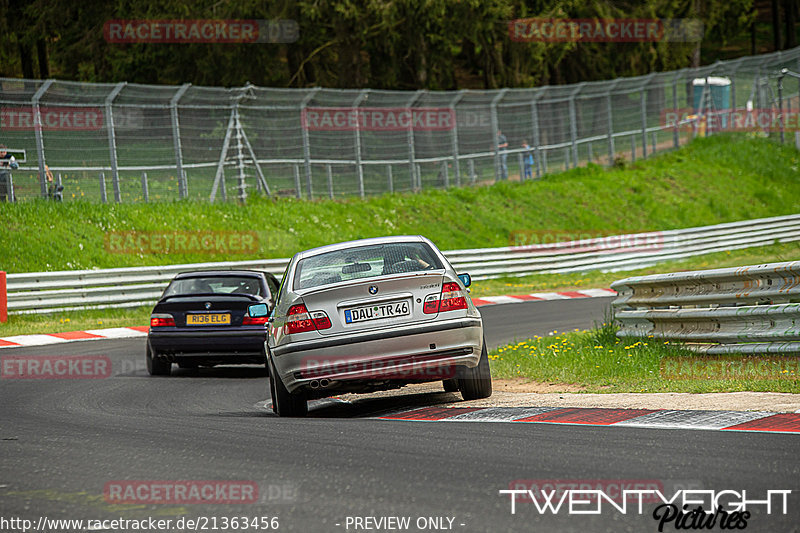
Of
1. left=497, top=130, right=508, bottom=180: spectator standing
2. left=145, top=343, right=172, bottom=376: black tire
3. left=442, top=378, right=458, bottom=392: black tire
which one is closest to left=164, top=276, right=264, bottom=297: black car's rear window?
left=145, top=343, right=172, bottom=376: black tire

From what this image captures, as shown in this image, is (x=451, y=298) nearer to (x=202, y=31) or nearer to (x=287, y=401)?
(x=287, y=401)

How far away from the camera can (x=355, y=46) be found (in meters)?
38.9

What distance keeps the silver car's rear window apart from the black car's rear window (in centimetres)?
398

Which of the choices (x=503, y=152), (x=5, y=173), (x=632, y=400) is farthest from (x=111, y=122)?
(x=632, y=400)

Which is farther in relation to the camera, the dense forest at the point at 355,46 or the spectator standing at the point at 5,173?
the dense forest at the point at 355,46

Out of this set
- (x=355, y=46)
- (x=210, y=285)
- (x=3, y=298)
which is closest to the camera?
(x=210, y=285)

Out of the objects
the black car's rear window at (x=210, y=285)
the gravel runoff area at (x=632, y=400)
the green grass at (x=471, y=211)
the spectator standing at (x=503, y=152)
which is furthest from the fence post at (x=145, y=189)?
the gravel runoff area at (x=632, y=400)

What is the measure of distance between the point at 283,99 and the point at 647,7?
72.9 ft

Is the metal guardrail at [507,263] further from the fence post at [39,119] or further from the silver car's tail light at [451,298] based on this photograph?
the silver car's tail light at [451,298]

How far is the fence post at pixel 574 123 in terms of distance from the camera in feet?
115

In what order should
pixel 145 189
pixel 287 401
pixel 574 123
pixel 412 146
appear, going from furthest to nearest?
pixel 574 123
pixel 412 146
pixel 145 189
pixel 287 401

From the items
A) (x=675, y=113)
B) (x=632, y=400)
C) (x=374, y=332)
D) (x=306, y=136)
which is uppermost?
(x=675, y=113)

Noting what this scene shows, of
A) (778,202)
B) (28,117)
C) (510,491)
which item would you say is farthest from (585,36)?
(510,491)

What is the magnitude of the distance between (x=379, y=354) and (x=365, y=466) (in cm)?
246
